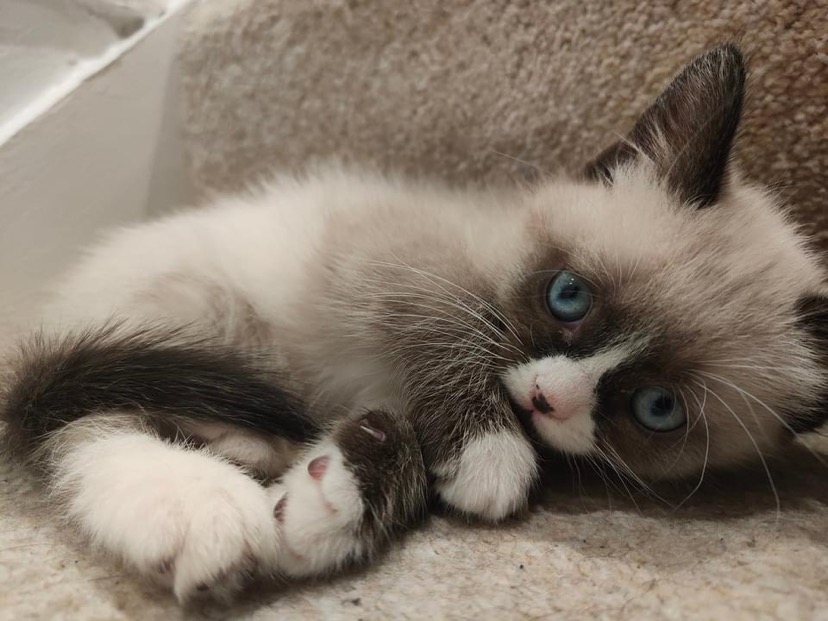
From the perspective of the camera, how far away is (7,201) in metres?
1.29

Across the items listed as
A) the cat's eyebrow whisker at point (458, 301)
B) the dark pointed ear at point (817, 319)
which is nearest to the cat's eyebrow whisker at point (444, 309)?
the cat's eyebrow whisker at point (458, 301)

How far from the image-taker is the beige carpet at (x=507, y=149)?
2.50ft

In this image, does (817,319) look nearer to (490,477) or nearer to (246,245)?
(490,477)

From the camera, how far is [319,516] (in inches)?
32.2

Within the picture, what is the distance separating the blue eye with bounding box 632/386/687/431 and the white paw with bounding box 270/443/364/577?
404 millimetres

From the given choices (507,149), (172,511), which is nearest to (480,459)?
(172,511)

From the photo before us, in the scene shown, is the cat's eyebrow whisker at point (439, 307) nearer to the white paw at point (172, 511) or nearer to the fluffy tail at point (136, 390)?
the fluffy tail at point (136, 390)

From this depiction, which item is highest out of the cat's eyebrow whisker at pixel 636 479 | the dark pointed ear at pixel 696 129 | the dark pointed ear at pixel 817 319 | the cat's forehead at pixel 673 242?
the dark pointed ear at pixel 696 129

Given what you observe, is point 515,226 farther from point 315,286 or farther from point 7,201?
point 7,201

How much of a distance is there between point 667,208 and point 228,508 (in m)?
0.74

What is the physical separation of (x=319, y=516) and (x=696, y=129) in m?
0.73

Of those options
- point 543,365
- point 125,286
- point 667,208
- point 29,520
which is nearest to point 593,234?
point 667,208

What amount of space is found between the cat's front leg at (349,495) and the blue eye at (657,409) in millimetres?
309

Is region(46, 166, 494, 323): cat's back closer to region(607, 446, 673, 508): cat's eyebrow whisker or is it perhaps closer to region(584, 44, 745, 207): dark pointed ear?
region(584, 44, 745, 207): dark pointed ear
